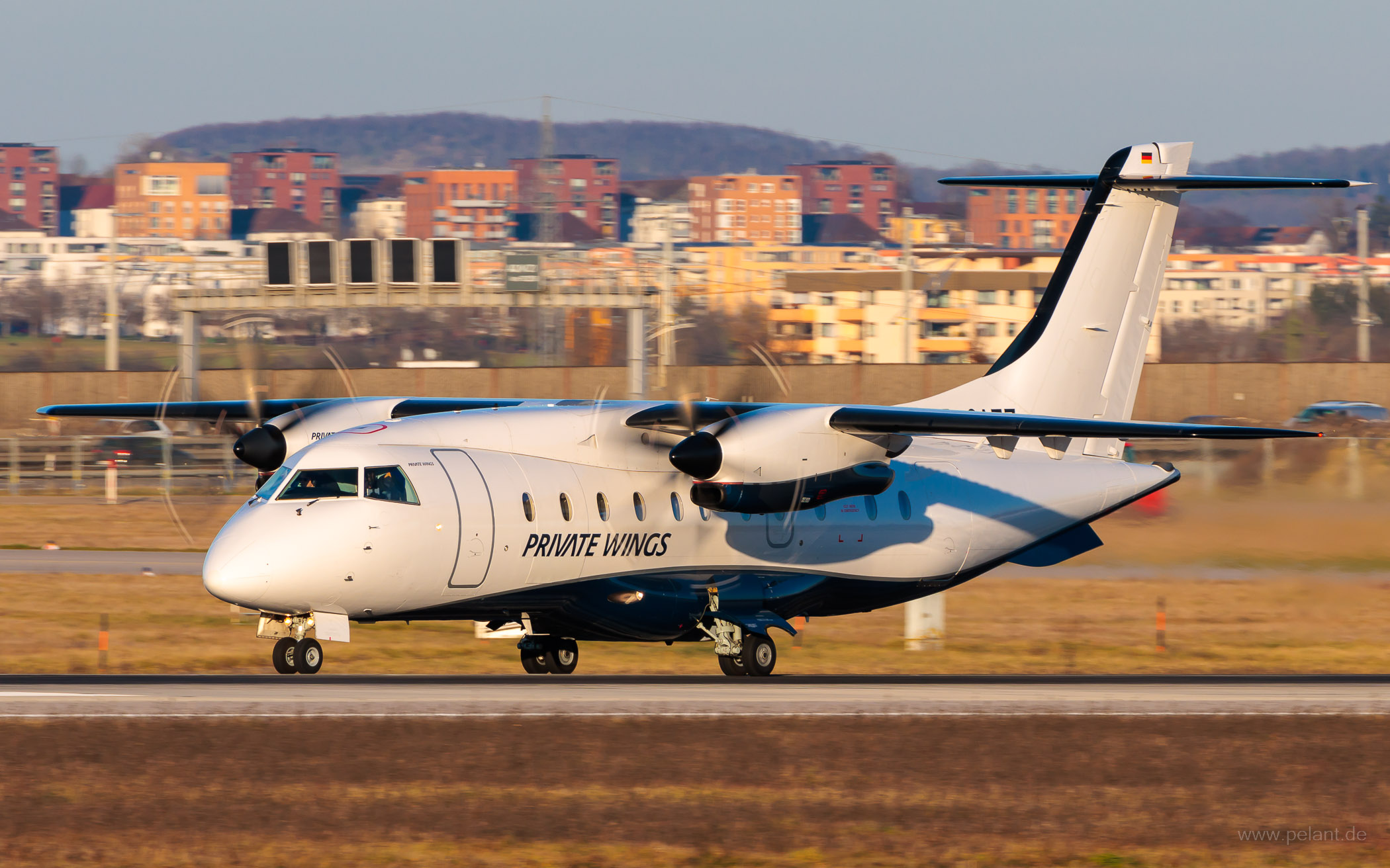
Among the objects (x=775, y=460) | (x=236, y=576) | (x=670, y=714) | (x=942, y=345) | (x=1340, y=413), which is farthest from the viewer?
(x=942, y=345)

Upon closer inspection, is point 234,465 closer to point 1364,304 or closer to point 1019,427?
point 1019,427

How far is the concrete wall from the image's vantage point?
6925 centimetres

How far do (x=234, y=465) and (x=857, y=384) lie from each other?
28.1m

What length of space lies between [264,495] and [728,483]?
5.81 meters

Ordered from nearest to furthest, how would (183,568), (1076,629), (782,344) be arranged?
(1076,629)
(183,568)
(782,344)

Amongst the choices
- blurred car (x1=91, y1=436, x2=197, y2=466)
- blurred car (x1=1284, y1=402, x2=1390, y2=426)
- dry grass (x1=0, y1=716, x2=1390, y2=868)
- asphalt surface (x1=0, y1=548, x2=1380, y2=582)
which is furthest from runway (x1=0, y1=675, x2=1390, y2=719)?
blurred car (x1=1284, y1=402, x2=1390, y2=426)

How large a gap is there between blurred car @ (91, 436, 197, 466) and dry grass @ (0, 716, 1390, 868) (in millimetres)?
45134

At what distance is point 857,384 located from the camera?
69.9 metres

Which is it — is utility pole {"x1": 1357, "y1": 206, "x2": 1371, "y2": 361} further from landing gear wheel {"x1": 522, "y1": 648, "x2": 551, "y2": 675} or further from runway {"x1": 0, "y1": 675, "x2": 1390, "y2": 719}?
landing gear wheel {"x1": 522, "y1": 648, "x2": 551, "y2": 675}

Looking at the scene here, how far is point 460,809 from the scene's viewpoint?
43.4ft

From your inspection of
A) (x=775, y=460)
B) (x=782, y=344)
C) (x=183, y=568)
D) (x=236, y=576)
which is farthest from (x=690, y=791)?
(x=782, y=344)

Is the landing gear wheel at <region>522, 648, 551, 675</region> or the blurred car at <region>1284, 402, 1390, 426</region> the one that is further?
the blurred car at <region>1284, 402, 1390, 426</region>

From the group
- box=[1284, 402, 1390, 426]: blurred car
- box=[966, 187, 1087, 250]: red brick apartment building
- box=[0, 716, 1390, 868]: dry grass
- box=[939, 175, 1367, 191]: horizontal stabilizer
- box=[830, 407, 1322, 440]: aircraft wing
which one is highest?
box=[966, 187, 1087, 250]: red brick apartment building

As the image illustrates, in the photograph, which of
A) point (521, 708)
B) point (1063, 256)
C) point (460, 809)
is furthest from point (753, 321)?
point (460, 809)
